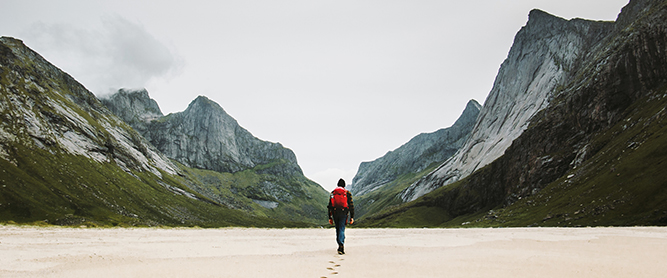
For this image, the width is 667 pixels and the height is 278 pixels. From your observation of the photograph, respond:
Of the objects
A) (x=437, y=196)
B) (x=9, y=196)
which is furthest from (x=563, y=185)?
(x=9, y=196)

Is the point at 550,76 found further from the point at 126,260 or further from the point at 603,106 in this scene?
the point at 126,260

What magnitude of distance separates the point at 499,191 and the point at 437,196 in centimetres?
4451

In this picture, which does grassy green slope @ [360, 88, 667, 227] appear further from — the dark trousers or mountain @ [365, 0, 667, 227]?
the dark trousers

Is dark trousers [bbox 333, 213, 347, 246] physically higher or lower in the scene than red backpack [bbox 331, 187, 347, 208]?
lower

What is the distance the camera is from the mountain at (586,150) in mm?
62969

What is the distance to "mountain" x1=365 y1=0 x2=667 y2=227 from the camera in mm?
62969

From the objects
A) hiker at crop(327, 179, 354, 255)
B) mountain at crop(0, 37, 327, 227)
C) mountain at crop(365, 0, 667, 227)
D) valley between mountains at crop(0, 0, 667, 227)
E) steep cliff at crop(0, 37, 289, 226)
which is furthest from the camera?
steep cliff at crop(0, 37, 289, 226)

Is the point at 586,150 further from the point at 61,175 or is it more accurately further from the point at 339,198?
the point at 61,175

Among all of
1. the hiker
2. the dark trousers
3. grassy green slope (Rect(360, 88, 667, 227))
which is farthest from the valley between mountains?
the dark trousers

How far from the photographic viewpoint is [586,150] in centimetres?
10025

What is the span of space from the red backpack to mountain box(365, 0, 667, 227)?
53126 mm

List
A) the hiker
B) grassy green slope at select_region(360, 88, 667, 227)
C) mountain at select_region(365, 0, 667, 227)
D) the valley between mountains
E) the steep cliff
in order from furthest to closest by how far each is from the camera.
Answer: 1. the steep cliff
2. the valley between mountains
3. mountain at select_region(365, 0, 667, 227)
4. grassy green slope at select_region(360, 88, 667, 227)
5. the hiker

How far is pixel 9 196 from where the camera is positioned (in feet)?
337

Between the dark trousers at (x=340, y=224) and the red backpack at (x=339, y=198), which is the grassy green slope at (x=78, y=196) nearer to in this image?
the red backpack at (x=339, y=198)
